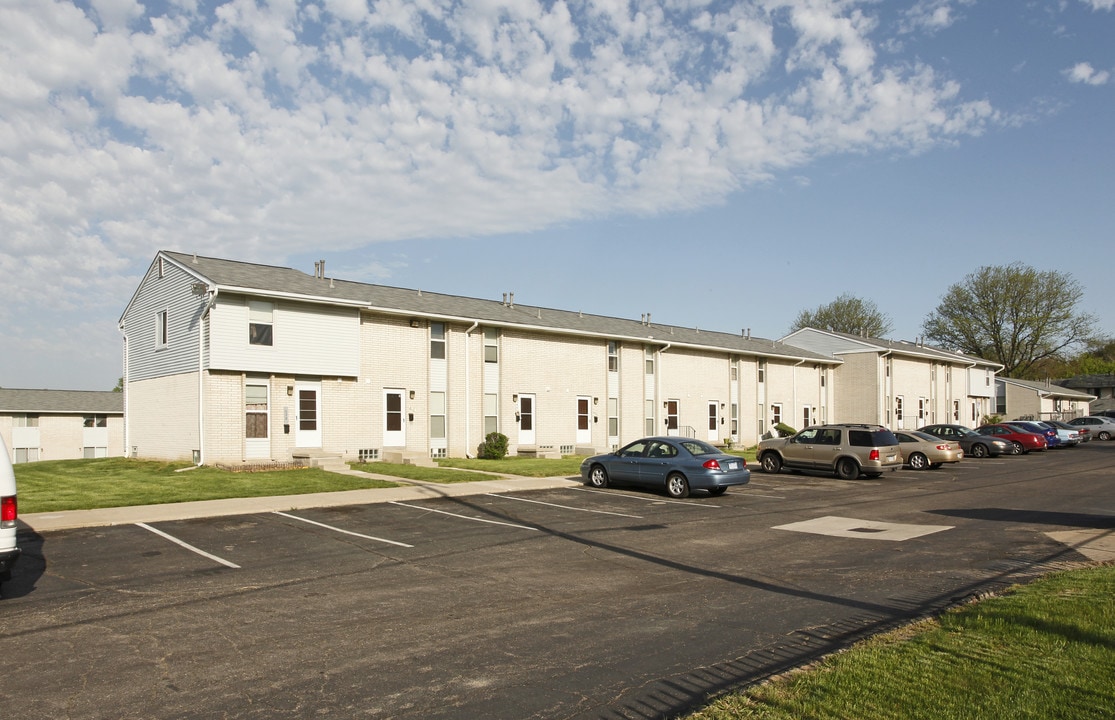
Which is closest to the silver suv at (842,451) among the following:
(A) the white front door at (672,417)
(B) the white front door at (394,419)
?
(A) the white front door at (672,417)

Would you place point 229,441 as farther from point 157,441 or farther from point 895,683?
point 895,683

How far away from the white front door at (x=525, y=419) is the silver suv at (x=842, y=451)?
30.5 ft

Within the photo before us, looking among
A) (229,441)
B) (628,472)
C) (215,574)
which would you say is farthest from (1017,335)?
(215,574)

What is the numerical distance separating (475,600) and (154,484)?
13.8 metres

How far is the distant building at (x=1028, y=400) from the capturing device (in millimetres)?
71188

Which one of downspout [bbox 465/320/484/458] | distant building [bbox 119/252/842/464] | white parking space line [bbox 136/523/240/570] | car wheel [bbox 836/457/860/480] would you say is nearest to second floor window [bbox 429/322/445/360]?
distant building [bbox 119/252/842/464]

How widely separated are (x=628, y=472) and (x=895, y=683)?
14.4 m

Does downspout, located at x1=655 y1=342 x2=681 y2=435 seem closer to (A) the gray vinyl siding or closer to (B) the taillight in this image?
(A) the gray vinyl siding

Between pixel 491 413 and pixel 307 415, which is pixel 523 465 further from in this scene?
pixel 307 415

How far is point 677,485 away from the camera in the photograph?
1878cm

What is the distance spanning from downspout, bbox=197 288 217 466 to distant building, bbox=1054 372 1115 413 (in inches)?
3673

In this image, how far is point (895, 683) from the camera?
17.6ft

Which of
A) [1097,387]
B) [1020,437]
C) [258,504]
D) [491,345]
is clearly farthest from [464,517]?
[1097,387]

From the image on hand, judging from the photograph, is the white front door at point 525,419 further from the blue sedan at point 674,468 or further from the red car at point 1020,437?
the red car at point 1020,437
